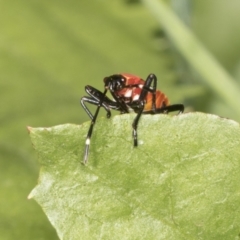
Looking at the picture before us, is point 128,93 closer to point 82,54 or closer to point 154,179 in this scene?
point 154,179

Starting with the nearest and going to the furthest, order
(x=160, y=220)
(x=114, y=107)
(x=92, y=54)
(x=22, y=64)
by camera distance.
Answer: (x=160, y=220) → (x=114, y=107) → (x=22, y=64) → (x=92, y=54)

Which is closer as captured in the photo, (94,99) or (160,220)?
(160,220)

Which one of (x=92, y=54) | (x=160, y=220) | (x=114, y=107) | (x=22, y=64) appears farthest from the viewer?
(x=92, y=54)

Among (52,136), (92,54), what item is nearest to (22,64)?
(92,54)

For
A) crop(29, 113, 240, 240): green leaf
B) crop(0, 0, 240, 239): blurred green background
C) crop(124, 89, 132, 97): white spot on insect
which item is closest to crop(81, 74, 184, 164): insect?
crop(124, 89, 132, 97): white spot on insect

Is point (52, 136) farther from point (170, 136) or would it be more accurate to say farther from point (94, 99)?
point (94, 99)

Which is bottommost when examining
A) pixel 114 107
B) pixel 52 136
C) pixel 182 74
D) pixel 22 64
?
pixel 52 136

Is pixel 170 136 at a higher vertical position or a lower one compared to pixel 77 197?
higher

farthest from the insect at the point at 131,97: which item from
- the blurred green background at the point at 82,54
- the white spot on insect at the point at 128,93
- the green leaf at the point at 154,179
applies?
the blurred green background at the point at 82,54

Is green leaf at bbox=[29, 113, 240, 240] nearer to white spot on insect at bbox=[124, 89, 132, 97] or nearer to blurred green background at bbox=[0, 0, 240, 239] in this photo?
white spot on insect at bbox=[124, 89, 132, 97]
